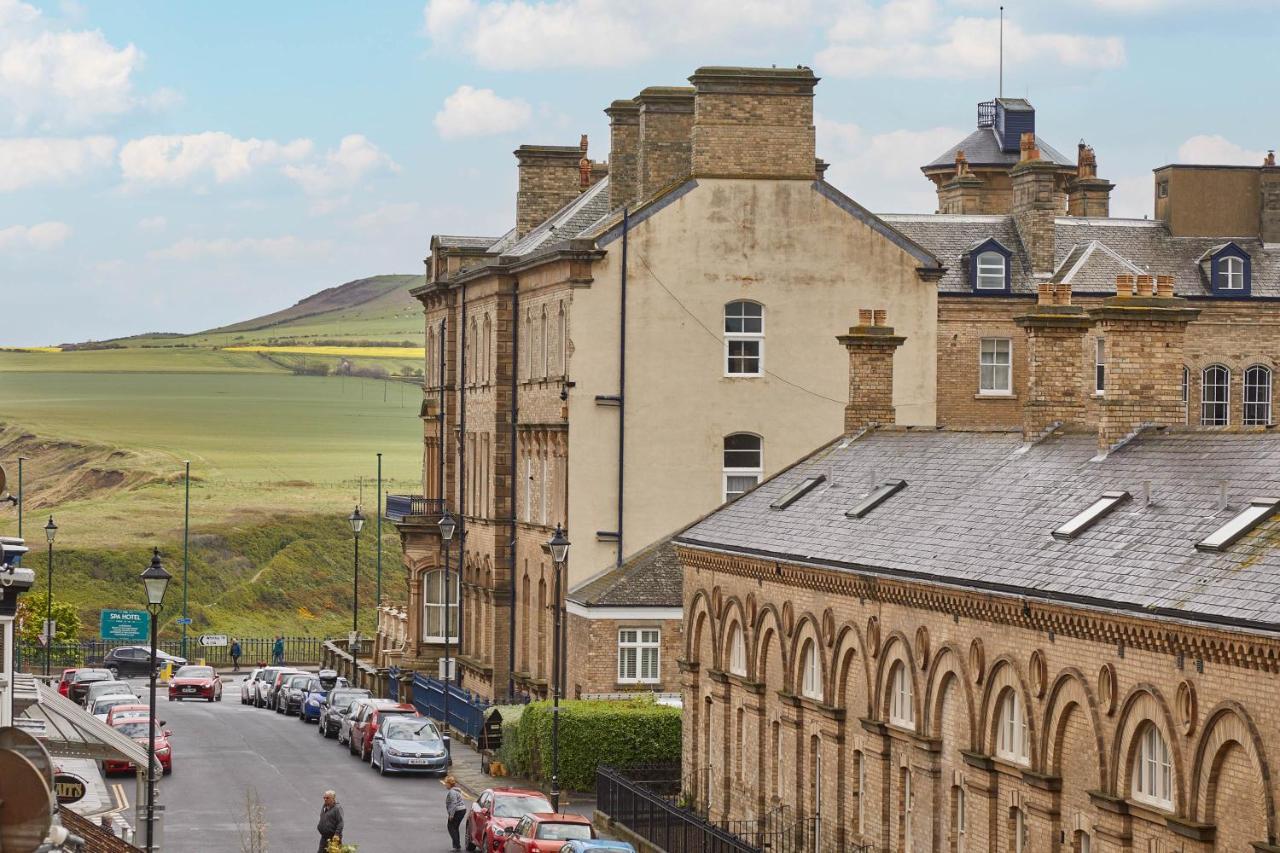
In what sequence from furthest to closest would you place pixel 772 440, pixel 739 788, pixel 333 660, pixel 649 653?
pixel 333 660, pixel 772 440, pixel 649 653, pixel 739 788

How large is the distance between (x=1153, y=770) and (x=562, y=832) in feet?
45.5

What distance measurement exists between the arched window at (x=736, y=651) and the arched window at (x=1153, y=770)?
17.3m

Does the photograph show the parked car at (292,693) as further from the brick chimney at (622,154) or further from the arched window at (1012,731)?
the arched window at (1012,731)

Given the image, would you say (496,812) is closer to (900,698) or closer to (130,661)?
(900,698)

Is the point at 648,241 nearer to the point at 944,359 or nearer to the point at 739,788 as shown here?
the point at 944,359

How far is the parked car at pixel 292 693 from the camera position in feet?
251

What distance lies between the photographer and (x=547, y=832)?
39875 millimetres

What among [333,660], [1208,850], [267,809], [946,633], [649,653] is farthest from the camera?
[333,660]

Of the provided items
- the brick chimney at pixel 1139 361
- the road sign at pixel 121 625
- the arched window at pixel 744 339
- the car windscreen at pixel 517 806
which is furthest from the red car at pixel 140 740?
the road sign at pixel 121 625

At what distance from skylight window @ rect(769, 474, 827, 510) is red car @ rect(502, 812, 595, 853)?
9.05 m

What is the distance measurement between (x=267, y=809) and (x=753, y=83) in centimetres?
2533

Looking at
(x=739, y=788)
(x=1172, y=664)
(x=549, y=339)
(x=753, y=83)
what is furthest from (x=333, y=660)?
(x=1172, y=664)

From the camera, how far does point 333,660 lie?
3698 inches

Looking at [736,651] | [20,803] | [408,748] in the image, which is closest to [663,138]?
[408,748]
